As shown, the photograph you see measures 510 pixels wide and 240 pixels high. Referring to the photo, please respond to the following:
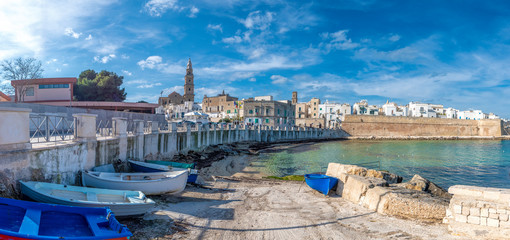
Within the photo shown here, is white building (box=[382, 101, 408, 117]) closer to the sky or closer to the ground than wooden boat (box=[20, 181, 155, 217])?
closer to the sky

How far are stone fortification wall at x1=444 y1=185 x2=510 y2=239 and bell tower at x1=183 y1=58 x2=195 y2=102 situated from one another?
93.8 m

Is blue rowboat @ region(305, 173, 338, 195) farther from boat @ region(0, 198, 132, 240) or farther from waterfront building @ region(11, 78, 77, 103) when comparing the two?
waterfront building @ region(11, 78, 77, 103)

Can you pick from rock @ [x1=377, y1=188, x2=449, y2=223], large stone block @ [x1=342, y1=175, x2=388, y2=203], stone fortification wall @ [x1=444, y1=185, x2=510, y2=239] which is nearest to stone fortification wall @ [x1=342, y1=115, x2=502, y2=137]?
large stone block @ [x1=342, y1=175, x2=388, y2=203]

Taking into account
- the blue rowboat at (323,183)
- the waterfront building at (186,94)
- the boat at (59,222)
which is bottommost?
the blue rowboat at (323,183)

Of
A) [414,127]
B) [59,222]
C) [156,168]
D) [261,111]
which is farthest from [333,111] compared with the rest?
[59,222]

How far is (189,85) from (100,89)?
1973 inches

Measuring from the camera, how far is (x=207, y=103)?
311 feet

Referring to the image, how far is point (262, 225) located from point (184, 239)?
2319mm

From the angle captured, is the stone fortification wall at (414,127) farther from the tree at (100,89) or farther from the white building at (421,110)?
the tree at (100,89)

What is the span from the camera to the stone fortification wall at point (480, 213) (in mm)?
6418

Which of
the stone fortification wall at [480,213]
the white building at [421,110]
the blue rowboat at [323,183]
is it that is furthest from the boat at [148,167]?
the white building at [421,110]

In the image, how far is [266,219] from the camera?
8.45m

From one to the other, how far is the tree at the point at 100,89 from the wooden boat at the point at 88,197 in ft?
146

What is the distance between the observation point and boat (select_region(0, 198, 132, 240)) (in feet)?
16.3
